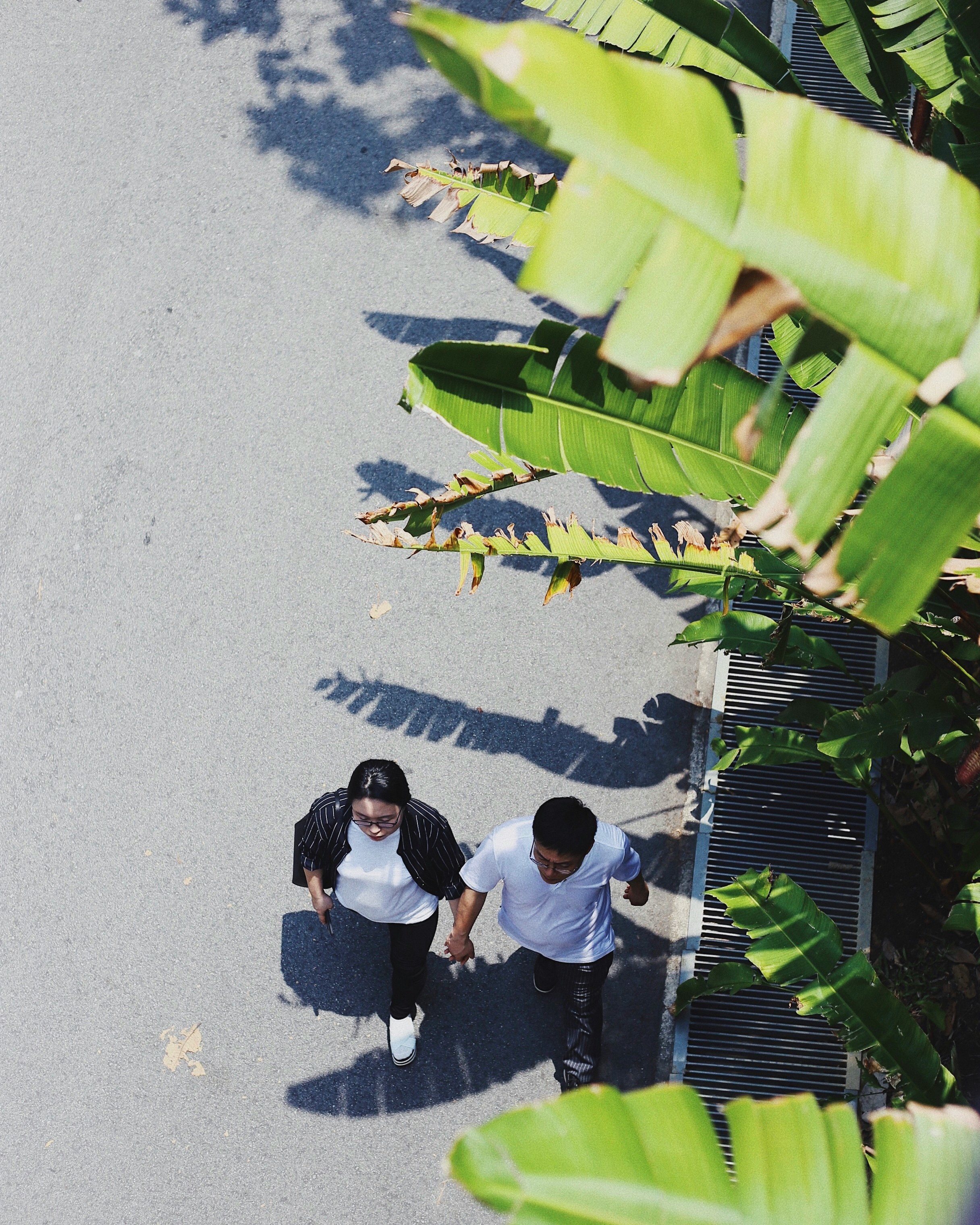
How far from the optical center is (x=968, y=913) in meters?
3.03

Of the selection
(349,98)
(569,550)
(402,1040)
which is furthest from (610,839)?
(349,98)

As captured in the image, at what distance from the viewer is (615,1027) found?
13.3 ft

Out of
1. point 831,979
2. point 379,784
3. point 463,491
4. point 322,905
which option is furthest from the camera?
point 322,905

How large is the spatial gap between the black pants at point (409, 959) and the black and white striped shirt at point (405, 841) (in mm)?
252

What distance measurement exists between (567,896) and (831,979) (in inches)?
36.1

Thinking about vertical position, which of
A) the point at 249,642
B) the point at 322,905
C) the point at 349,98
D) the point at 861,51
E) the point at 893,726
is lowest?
the point at 322,905

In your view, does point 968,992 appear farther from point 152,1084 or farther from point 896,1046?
point 152,1084

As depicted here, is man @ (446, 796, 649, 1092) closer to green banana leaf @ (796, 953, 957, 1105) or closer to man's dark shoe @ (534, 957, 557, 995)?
man's dark shoe @ (534, 957, 557, 995)

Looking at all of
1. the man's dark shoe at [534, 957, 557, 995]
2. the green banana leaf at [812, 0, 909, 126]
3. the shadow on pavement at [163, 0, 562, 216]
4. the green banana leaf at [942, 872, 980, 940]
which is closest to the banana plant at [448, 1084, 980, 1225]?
the green banana leaf at [942, 872, 980, 940]

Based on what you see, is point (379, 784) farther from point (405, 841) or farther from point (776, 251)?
point (776, 251)

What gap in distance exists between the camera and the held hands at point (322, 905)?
369 cm

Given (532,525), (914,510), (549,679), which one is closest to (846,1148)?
(914,510)

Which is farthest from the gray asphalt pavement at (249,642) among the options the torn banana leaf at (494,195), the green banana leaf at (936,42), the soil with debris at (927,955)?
the green banana leaf at (936,42)

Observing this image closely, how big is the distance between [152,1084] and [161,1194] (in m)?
0.41
